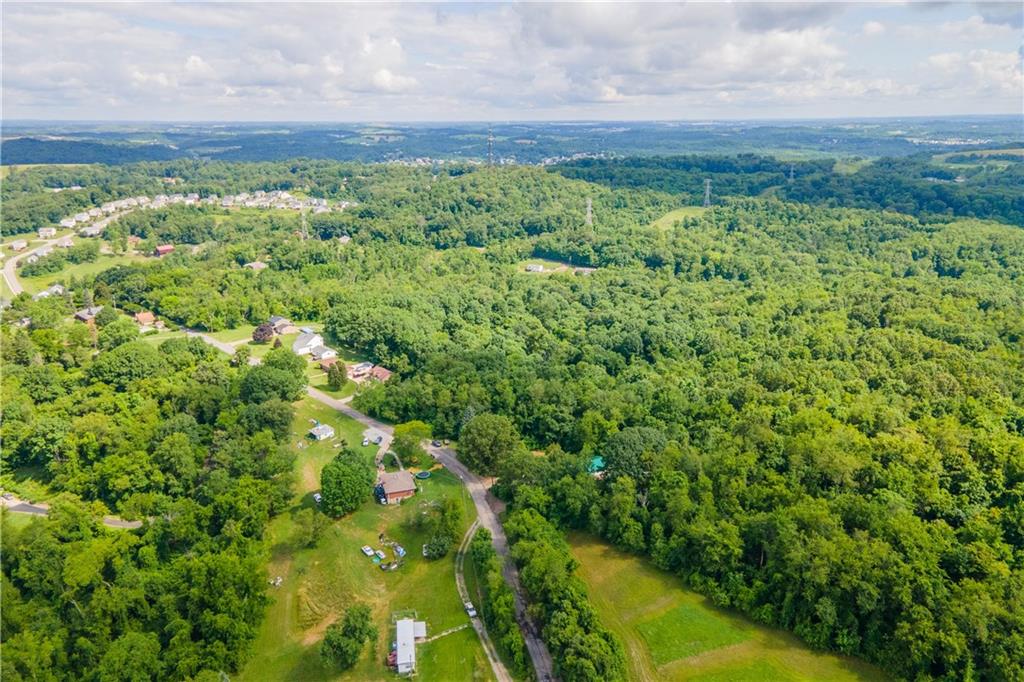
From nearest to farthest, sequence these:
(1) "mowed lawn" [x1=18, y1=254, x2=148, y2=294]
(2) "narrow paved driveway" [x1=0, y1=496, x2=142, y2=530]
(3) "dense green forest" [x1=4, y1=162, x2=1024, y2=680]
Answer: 1. (3) "dense green forest" [x1=4, y1=162, x2=1024, y2=680]
2. (2) "narrow paved driveway" [x1=0, y1=496, x2=142, y2=530]
3. (1) "mowed lawn" [x1=18, y1=254, x2=148, y2=294]

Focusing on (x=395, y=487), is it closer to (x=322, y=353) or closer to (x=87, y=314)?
(x=322, y=353)

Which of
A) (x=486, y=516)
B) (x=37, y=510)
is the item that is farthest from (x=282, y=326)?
(x=486, y=516)

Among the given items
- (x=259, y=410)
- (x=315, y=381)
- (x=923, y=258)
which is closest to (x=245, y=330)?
(x=315, y=381)

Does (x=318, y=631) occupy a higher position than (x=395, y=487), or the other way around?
(x=395, y=487)

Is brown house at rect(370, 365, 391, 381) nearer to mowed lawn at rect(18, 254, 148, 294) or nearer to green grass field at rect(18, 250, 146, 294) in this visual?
mowed lawn at rect(18, 254, 148, 294)

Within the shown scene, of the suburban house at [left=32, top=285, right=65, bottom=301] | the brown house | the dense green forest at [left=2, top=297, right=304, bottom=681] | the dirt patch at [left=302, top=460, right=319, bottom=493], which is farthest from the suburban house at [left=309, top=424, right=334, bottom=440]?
the suburban house at [left=32, top=285, right=65, bottom=301]

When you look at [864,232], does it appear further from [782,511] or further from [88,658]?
[88,658]
